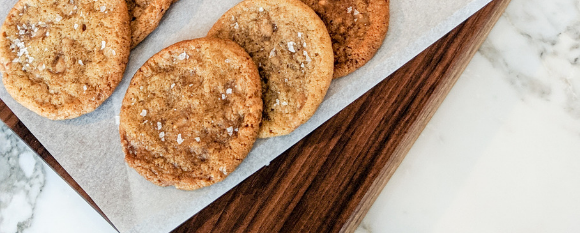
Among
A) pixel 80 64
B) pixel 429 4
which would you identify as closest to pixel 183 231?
pixel 80 64

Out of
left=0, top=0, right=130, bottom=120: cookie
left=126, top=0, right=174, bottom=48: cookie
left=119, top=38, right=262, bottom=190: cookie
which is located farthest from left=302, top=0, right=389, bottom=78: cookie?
left=0, top=0, right=130, bottom=120: cookie

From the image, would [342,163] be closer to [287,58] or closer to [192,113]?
[287,58]

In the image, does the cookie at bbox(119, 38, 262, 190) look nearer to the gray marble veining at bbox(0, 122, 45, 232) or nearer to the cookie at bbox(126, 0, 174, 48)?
the cookie at bbox(126, 0, 174, 48)

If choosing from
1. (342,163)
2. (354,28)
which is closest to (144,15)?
(354,28)

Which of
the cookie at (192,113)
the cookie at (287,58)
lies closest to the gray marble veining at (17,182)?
the cookie at (192,113)

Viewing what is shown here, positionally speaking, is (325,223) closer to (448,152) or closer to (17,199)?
(448,152)

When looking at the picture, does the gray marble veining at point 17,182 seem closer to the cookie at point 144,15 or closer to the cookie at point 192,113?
the cookie at point 192,113
